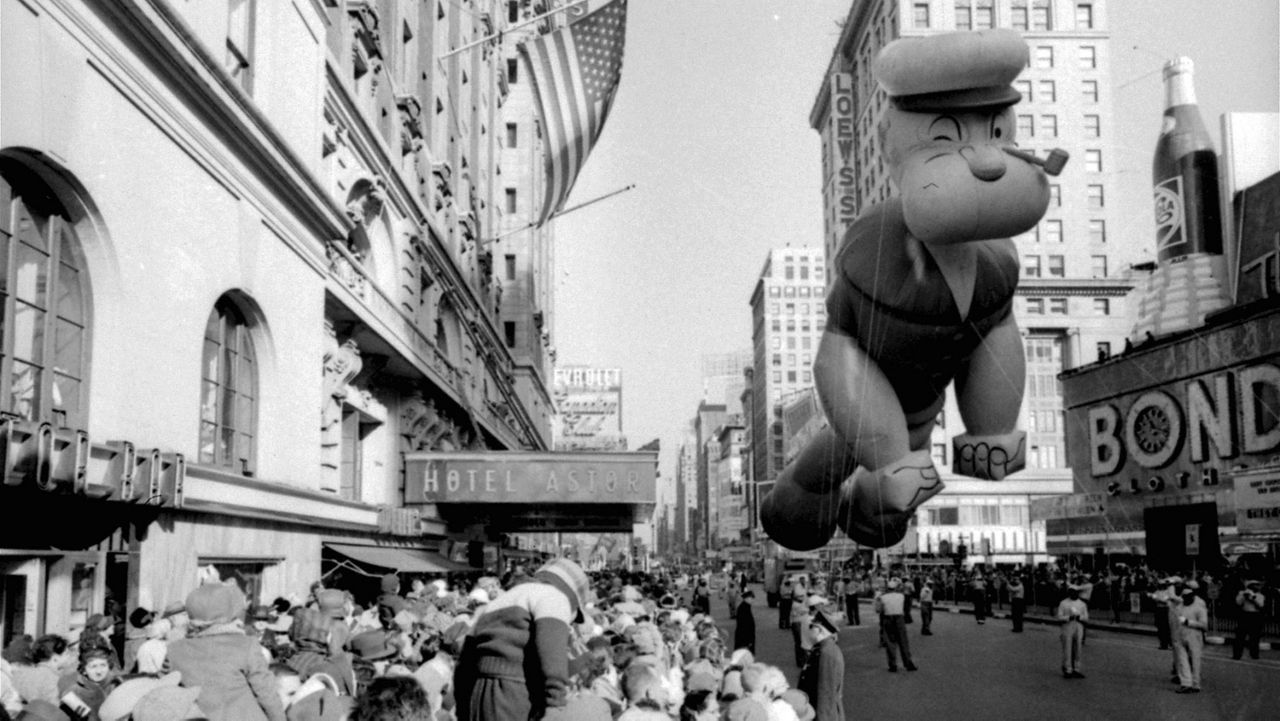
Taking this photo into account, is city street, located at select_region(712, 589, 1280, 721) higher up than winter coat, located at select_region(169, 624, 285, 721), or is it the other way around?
winter coat, located at select_region(169, 624, 285, 721)

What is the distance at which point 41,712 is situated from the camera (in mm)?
5746

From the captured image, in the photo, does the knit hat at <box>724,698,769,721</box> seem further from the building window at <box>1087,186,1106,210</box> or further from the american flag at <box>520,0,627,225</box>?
the building window at <box>1087,186,1106,210</box>

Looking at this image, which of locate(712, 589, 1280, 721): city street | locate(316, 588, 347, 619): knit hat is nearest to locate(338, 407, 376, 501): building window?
locate(712, 589, 1280, 721): city street

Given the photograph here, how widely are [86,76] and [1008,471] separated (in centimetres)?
878

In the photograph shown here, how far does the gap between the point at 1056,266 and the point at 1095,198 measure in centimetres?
564

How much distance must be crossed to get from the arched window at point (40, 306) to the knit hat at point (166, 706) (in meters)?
6.55

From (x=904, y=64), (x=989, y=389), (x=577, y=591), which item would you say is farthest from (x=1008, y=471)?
(x=577, y=591)

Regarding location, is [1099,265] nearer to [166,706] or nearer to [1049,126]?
[1049,126]

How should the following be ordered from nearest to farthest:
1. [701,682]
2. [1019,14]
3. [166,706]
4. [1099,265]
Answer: [166,706]
[701,682]
[1099,265]
[1019,14]

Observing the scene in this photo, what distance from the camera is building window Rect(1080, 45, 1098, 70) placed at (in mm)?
47469

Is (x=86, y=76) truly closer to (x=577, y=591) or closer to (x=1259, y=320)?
(x=577, y=591)

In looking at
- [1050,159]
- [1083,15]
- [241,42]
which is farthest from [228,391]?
[1083,15]

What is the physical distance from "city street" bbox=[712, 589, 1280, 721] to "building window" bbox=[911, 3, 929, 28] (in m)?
45.6

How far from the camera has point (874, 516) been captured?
790 cm
